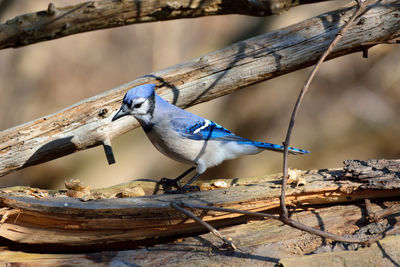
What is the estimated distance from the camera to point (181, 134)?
2779 millimetres

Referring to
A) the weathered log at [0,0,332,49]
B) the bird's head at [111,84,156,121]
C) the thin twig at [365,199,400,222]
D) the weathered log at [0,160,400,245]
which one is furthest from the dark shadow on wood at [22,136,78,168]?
the thin twig at [365,199,400,222]

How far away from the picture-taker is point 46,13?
10.2 ft

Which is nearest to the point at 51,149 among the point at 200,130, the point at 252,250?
the point at 200,130

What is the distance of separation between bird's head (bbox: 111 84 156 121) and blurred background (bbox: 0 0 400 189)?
8.95 ft

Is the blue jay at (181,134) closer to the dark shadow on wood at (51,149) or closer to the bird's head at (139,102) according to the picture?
the bird's head at (139,102)

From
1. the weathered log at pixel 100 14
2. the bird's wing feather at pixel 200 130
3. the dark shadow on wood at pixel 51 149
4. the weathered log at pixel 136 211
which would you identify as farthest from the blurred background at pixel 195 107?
the weathered log at pixel 136 211

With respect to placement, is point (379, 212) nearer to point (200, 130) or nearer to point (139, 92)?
point (200, 130)

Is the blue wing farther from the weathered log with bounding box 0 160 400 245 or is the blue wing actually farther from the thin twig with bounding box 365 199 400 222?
the thin twig with bounding box 365 199 400 222

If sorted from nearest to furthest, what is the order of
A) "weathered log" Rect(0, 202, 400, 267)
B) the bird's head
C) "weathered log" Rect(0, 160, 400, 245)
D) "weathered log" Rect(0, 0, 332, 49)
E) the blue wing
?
"weathered log" Rect(0, 202, 400, 267) < "weathered log" Rect(0, 160, 400, 245) < the bird's head < the blue wing < "weathered log" Rect(0, 0, 332, 49)

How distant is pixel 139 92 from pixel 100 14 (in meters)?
0.75

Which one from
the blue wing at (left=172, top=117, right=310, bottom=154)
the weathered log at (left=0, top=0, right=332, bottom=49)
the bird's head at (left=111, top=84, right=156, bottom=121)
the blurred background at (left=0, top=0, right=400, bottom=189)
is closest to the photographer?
the bird's head at (left=111, top=84, right=156, bottom=121)

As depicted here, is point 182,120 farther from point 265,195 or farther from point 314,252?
point 314,252

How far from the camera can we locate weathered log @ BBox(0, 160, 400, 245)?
2199mm

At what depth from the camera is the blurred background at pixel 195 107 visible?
545 cm
